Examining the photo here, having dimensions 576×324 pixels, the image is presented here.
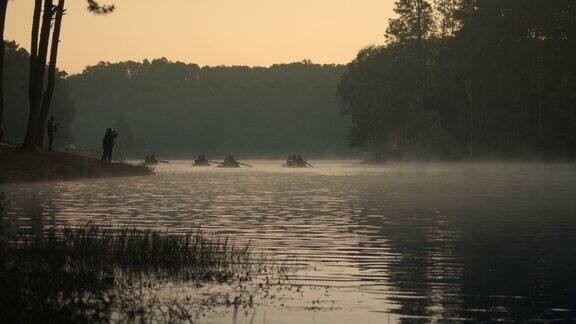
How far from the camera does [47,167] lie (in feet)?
181

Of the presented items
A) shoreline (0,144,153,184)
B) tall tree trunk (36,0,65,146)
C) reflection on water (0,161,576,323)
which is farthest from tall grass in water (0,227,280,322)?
tall tree trunk (36,0,65,146)

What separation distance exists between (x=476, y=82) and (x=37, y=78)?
61.4 m

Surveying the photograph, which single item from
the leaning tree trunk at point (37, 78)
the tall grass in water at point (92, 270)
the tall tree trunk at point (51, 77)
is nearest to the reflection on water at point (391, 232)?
the tall grass in water at point (92, 270)

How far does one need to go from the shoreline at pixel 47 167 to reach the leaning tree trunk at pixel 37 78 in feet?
3.43

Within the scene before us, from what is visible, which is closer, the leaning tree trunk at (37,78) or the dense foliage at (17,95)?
the leaning tree trunk at (37,78)

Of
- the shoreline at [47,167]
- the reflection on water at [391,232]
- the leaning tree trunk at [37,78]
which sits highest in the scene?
the leaning tree trunk at [37,78]

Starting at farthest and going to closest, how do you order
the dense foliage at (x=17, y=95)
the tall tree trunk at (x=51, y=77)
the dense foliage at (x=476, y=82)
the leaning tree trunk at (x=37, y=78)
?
the dense foliage at (x=17, y=95)
the dense foliage at (x=476, y=82)
the tall tree trunk at (x=51, y=77)
the leaning tree trunk at (x=37, y=78)

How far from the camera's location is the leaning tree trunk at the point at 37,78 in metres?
54.1

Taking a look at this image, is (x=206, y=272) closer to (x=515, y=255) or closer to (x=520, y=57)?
(x=515, y=255)

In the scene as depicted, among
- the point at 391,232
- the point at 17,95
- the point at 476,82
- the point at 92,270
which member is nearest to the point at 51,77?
the point at 391,232

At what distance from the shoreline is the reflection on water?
2.19 meters

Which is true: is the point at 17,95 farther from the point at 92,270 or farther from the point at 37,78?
the point at 92,270

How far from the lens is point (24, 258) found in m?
16.6

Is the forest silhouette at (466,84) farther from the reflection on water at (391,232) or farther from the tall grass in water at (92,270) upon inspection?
the tall grass in water at (92,270)
